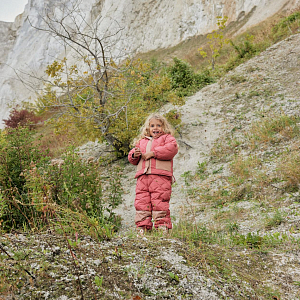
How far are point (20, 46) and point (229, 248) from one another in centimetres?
4313

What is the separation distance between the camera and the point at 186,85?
11.4 metres

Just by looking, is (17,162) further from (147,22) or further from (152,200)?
(147,22)

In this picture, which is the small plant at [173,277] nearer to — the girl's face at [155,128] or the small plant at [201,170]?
the girl's face at [155,128]

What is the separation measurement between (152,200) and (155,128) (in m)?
1.11

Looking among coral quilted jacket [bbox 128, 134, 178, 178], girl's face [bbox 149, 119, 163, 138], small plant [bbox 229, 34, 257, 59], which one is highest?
small plant [bbox 229, 34, 257, 59]

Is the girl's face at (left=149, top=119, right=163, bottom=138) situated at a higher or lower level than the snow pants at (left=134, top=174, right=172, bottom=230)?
higher

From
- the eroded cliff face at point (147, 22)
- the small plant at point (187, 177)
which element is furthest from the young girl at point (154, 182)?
the eroded cliff face at point (147, 22)

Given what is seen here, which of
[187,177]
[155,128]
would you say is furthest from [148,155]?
[187,177]

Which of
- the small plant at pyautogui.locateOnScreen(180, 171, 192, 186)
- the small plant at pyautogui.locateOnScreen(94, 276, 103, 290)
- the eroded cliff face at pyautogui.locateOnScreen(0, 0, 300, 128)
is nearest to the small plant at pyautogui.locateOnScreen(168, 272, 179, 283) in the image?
the small plant at pyautogui.locateOnScreen(94, 276, 103, 290)

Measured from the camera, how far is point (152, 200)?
3.52 m

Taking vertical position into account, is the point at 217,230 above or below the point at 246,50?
below

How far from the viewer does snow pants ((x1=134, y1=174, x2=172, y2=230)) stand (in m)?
3.42

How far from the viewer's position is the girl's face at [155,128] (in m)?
3.94

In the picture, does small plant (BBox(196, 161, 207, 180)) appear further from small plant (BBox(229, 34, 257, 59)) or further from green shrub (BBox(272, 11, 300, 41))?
green shrub (BBox(272, 11, 300, 41))
